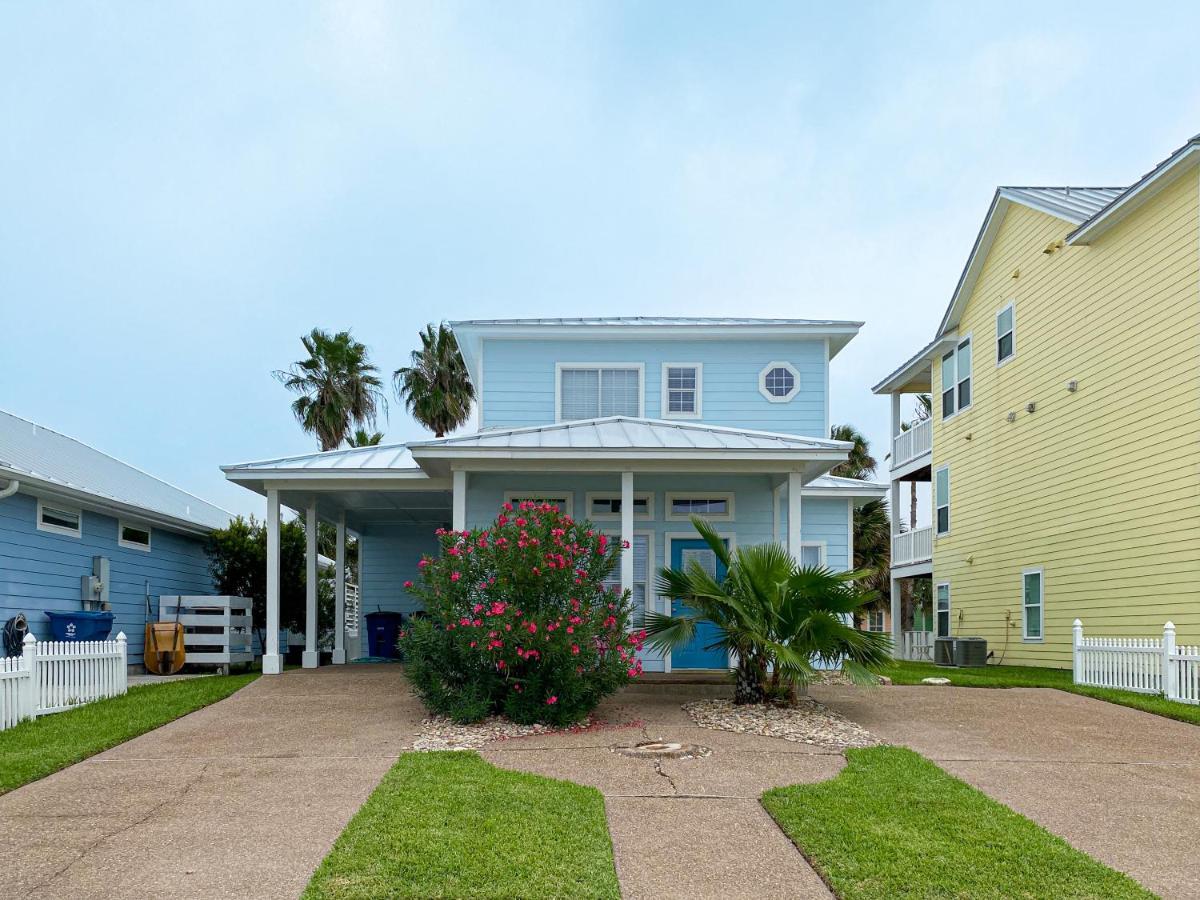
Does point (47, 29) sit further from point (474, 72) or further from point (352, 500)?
point (352, 500)

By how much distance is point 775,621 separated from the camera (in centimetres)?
984

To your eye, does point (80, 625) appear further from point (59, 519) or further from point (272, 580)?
point (272, 580)

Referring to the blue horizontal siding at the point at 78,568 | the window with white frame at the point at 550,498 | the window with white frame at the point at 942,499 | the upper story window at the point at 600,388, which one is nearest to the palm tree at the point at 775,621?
→ the window with white frame at the point at 550,498

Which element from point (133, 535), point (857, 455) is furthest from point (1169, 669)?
point (857, 455)

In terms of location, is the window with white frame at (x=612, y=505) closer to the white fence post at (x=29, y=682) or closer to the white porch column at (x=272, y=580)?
the white porch column at (x=272, y=580)

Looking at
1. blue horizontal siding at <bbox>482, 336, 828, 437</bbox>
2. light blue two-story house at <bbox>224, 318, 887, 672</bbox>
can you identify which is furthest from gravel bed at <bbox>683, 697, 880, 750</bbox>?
blue horizontal siding at <bbox>482, 336, 828, 437</bbox>

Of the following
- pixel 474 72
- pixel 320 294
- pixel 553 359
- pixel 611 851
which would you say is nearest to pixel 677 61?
pixel 474 72

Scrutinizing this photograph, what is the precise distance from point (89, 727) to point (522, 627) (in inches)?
167

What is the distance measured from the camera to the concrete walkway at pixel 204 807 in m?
5.04

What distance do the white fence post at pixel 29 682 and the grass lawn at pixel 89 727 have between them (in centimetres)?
11

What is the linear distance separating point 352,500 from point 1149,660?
12.0 meters

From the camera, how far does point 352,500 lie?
1669 cm

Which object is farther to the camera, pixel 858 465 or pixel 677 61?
pixel 858 465

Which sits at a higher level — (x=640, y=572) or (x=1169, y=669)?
(x=640, y=572)
